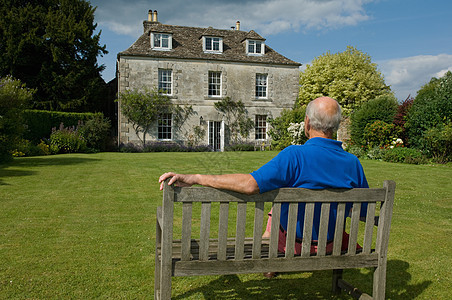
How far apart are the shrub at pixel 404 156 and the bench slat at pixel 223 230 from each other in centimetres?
1349

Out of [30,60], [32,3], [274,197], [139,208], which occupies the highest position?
[32,3]

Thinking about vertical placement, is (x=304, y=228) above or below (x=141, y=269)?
above

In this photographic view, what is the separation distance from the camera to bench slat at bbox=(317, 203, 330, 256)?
2.36 m

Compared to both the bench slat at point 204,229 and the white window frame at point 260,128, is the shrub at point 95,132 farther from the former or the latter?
the bench slat at point 204,229

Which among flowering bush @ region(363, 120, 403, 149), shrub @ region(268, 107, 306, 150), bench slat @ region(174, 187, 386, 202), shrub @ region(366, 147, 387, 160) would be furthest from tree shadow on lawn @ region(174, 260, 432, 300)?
shrub @ region(268, 107, 306, 150)

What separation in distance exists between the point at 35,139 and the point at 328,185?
1867 cm

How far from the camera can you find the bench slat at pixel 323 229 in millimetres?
2363

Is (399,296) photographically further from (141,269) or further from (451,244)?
(141,269)

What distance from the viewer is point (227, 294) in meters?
3.09

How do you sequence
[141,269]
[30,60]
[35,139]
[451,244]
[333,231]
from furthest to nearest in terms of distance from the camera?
[30,60]
[35,139]
[451,244]
[141,269]
[333,231]

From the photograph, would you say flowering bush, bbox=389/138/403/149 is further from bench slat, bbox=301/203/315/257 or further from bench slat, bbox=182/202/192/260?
bench slat, bbox=182/202/192/260

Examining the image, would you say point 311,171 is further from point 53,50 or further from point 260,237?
point 53,50

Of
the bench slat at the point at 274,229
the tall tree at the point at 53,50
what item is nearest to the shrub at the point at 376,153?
the bench slat at the point at 274,229

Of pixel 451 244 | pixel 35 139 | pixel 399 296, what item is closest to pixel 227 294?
pixel 399 296
